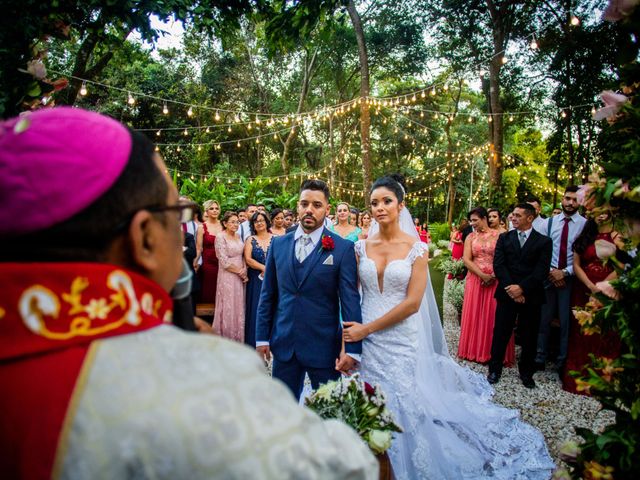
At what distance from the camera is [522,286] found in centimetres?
541

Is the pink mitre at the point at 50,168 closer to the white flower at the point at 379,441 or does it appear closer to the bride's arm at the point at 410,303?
the white flower at the point at 379,441

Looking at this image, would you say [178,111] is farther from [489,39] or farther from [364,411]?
[364,411]

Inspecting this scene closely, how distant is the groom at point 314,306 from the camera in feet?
10.4

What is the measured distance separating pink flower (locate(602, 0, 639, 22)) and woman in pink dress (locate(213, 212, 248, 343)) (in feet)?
19.3

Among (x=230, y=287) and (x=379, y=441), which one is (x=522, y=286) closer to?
(x=379, y=441)

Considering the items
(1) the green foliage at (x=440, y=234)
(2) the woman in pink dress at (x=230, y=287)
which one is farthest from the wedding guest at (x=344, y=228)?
(1) the green foliage at (x=440, y=234)

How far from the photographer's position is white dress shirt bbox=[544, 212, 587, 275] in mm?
5789

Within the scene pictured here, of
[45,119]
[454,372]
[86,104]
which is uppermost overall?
[86,104]

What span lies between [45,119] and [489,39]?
22489 mm

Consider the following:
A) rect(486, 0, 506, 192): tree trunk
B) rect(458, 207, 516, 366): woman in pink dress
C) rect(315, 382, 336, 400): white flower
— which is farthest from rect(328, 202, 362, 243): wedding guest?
rect(486, 0, 506, 192): tree trunk

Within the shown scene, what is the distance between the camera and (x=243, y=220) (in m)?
9.02

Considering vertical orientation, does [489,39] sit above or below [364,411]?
above

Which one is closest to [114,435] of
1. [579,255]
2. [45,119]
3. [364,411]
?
[45,119]

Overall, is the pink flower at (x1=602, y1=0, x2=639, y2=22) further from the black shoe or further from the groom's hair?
the black shoe
